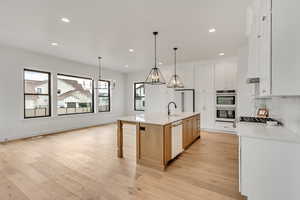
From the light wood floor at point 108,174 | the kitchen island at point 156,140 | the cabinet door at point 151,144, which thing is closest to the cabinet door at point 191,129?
the light wood floor at point 108,174

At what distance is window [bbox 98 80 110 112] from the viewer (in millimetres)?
7078

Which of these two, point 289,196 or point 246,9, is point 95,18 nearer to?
point 246,9

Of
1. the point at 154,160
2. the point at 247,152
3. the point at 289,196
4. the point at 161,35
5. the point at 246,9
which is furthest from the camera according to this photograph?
the point at 161,35

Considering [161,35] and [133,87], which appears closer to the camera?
[161,35]

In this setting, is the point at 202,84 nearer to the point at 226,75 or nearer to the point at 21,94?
the point at 226,75

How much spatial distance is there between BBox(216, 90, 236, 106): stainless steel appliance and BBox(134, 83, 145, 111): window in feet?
12.7

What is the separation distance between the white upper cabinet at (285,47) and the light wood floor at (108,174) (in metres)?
1.55

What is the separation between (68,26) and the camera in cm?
305

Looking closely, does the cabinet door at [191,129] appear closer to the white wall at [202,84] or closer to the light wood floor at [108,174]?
the light wood floor at [108,174]

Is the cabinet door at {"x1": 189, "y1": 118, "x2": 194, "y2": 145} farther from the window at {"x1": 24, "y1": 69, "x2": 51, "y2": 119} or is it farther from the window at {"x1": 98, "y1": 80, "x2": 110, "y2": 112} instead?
the window at {"x1": 24, "y1": 69, "x2": 51, "y2": 119}

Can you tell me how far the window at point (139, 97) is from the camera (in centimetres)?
800

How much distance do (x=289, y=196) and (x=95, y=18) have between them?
3.77 metres

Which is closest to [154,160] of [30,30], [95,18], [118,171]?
[118,171]

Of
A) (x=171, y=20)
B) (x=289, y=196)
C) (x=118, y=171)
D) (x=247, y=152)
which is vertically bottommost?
(x=118, y=171)
